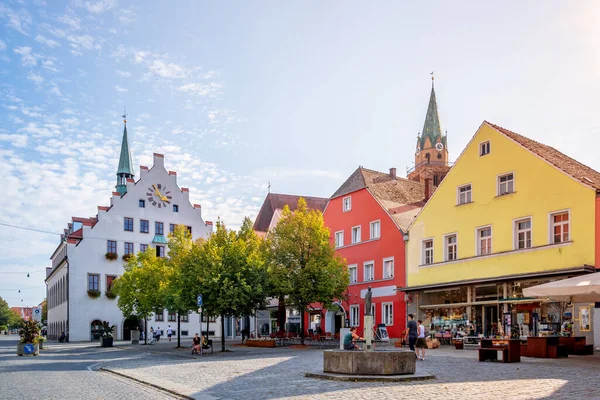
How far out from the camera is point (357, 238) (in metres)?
44.3

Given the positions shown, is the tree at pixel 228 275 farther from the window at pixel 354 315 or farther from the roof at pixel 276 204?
the roof at pixel 276 204

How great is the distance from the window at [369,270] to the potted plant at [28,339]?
66.7 feet

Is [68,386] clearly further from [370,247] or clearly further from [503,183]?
[370,247]

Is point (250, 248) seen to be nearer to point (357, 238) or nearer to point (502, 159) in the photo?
point (357, 238)

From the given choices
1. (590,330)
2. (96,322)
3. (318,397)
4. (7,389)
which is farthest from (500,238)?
(96,322)

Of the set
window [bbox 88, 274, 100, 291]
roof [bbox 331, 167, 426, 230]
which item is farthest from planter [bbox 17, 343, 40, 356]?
window [bbox 88, 274, 100, 291]

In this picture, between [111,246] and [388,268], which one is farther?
[111,246]

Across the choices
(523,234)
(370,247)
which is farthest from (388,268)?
(523,234)

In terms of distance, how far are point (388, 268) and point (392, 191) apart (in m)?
6.31

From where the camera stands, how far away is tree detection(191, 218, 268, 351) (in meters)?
32.8

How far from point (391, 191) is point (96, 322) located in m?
33.0

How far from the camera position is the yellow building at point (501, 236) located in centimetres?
2819

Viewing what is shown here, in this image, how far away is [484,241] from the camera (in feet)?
108

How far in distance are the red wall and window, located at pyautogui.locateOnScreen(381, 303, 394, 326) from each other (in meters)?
0.25
